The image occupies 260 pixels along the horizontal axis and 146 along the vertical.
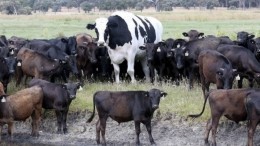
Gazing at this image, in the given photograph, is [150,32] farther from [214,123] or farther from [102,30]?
[214,123]

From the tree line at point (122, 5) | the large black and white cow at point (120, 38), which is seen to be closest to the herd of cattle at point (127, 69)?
the large black and white cow at point (120, 38)

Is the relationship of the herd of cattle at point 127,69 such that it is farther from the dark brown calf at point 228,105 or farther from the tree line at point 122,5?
the tree line at point 122,5

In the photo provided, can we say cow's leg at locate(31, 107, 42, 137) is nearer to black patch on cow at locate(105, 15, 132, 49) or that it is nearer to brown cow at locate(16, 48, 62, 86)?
brown cow at locate(16, 48, 62, 86)

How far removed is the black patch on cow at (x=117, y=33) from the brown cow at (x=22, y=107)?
4696 millimetres

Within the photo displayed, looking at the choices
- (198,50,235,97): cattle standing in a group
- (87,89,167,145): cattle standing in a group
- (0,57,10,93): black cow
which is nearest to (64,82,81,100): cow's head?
(87,89,167,145): cattle standing in a group

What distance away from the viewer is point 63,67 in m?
16.8

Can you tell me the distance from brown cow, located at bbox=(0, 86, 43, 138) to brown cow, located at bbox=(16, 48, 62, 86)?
2184mm

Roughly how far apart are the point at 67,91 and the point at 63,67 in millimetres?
2650

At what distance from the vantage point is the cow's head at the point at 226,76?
539 inches

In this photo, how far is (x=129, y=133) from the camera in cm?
1417

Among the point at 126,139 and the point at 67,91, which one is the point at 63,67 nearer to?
the point at 67,91

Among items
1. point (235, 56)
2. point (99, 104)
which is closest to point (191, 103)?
point (235, 56)

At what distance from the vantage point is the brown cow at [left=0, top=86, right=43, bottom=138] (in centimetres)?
1349

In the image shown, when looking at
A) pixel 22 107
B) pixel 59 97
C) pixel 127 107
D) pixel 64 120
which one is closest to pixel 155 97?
pixel 127 107
